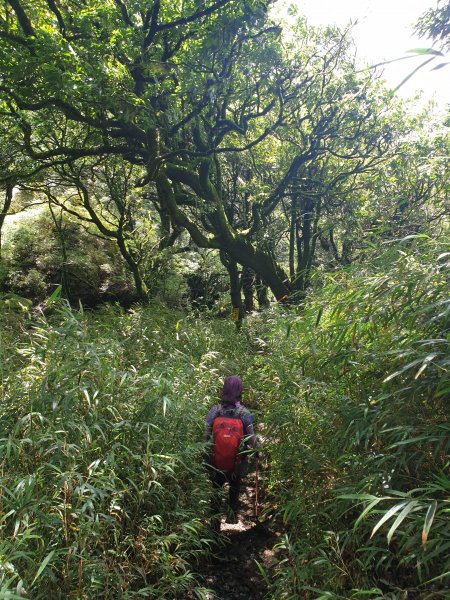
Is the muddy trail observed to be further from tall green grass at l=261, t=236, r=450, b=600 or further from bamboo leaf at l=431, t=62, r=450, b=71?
bamboo leaf at l=431, t=62, r=450, b=71

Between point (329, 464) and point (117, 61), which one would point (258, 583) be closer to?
point (329, 464)

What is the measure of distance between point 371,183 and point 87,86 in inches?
300

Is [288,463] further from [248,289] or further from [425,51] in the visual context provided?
[248,289]

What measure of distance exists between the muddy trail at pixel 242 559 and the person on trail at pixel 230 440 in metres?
0.17

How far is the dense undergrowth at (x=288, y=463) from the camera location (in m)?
1.95

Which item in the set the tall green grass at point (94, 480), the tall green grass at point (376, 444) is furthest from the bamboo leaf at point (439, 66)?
the tall green grass at point (94, 480)

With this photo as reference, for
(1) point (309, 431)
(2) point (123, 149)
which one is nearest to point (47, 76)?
(2) point (123, 149)

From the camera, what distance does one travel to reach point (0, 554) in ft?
5.31

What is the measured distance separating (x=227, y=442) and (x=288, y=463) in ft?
1.88

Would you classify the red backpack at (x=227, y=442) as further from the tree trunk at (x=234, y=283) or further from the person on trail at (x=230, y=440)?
the tree trunk at (x=234, y=283)

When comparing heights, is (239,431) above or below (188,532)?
above

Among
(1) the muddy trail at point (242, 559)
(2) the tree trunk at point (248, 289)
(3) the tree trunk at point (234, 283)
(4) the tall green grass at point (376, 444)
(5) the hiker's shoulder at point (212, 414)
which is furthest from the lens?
(2) the tree trunk at point (248, 289)

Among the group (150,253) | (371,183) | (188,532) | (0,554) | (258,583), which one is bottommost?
(258,583)

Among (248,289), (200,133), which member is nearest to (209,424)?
(200,133)
